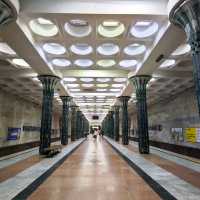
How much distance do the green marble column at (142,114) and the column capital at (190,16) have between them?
7.12 metres

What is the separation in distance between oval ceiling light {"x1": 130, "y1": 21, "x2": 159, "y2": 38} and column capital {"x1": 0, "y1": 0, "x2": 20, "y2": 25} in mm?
4619

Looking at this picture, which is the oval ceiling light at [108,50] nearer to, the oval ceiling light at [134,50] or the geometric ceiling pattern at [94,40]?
the geometric ceiling pattern at [94,40]

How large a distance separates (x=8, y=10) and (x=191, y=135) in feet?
55.2

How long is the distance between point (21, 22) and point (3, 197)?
5.80 metres

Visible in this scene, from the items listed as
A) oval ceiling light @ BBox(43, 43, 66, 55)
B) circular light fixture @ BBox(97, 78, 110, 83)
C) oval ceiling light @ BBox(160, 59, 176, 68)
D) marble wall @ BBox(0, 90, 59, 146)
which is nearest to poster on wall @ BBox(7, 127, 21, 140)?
marble wall @ BBox(0, 90, 59, 146)

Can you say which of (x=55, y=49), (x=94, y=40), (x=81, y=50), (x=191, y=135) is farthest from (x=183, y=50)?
(x=191, y=135)

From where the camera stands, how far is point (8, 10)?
6.00m

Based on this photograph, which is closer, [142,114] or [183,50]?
Answer: [183,50]

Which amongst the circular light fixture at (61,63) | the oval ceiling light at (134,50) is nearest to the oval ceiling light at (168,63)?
Result: the oval ceiling light at (134,50)

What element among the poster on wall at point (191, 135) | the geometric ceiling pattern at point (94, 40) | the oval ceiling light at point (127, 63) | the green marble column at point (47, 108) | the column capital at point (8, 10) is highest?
the oval ceiling light at point (127, 63)

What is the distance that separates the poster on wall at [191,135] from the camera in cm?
1667

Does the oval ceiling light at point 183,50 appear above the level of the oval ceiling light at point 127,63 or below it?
below

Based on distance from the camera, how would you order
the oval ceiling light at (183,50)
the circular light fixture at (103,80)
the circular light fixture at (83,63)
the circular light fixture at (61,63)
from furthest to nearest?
1. the circular light fixture at (103,80)
2. the circular light fixture at (83,63)
3. the circular light fixture at (61,63)
4. the oval ceiling light at (183,50)

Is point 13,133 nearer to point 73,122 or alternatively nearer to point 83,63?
point 73,122
